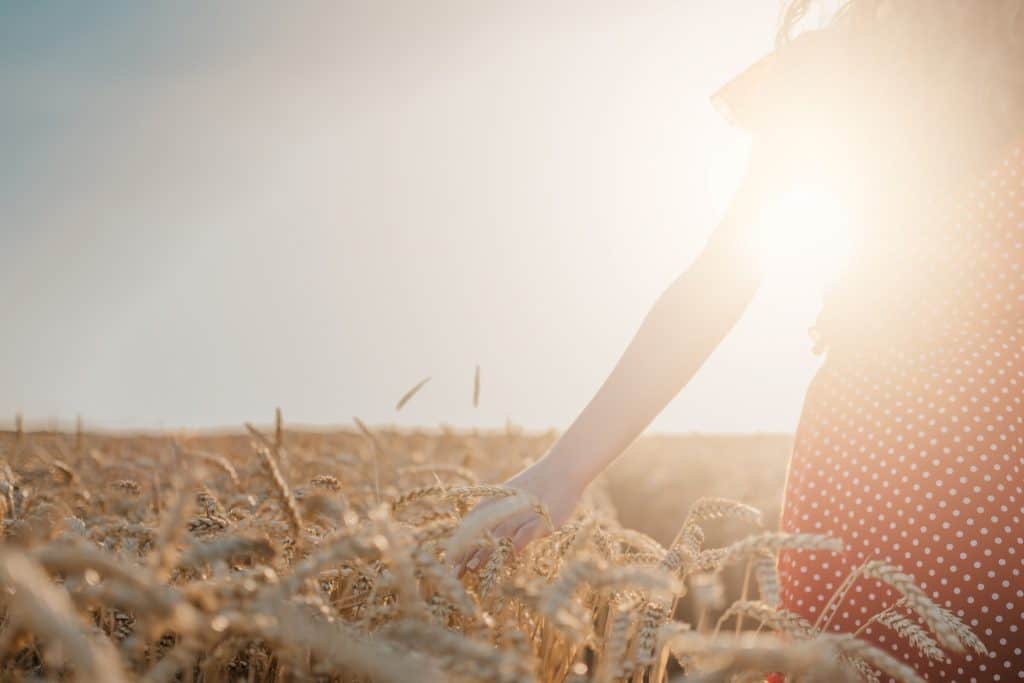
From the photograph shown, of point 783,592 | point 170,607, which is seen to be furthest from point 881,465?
point 170,607

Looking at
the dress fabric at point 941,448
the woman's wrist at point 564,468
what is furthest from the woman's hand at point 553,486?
the dress fabric at point 941,448

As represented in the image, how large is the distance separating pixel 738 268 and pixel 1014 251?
66 centimetres

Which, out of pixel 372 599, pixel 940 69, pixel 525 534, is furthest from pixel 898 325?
pixel 372 599

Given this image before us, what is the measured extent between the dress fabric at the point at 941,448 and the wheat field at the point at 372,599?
0.50ft

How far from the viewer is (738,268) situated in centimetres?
212

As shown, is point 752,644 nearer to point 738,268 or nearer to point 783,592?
point 738,268

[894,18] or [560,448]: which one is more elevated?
[894,18]

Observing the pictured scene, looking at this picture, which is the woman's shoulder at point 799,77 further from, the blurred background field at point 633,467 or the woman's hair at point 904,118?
the blurred background field at point 633,467

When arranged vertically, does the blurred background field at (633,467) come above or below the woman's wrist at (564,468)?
below

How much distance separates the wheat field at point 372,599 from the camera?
0.78 m

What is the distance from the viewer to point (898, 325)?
2.18m

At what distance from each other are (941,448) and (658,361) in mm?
717

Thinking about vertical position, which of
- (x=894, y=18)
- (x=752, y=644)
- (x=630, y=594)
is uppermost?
(x=894, y=18)

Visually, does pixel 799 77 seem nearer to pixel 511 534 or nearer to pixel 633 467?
pixel 511 534
